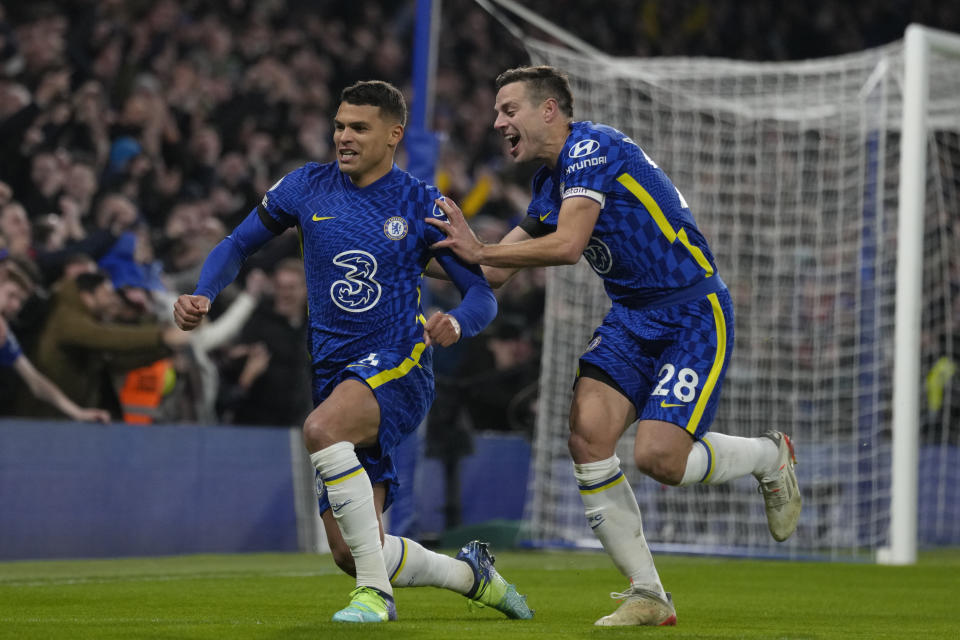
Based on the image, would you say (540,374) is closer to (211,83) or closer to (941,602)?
(211,83)

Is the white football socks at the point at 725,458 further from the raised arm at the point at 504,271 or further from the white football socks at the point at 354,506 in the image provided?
the white football socks at the point at 354,506

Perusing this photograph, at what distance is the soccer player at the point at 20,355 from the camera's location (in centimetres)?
893

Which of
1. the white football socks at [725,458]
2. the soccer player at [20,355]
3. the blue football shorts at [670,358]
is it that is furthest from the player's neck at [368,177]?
the soccer player at [20,355]

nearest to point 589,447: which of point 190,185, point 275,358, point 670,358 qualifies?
point 670,358

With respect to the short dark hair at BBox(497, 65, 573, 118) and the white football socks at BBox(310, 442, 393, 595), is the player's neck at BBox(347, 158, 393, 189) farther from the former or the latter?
the white football socks at BBox(310, 442, 393, 595)

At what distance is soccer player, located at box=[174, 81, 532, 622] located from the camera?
190 inches

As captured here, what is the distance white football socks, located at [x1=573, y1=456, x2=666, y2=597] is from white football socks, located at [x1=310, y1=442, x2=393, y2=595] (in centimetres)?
85

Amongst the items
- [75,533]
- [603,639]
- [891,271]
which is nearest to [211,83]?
[75,533]

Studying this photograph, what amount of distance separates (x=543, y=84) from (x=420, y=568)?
6.09ft

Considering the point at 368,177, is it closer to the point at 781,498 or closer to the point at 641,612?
the point at 641,612

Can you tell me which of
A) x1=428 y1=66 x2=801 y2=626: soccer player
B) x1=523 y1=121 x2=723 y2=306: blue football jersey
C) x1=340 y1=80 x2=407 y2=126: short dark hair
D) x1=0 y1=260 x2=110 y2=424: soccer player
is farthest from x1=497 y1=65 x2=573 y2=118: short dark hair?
x1=0 y1=260 x2=110 y2=424: soccer player

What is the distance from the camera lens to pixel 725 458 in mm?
5414

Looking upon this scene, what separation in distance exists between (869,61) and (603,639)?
7.25 meters

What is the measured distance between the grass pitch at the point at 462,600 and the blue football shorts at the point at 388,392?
1.86ft
